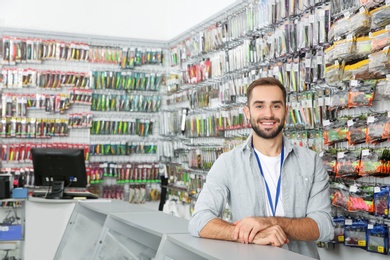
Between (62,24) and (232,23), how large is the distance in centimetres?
320

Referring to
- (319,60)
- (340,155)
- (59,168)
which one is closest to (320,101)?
(319,60)

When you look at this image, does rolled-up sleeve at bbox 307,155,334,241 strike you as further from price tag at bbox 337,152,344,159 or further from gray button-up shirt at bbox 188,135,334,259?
price tag at bbox 337,152,344,159

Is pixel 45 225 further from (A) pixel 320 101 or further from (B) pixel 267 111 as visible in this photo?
(B) pixel 267 111

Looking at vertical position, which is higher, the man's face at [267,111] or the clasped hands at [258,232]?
the man's face at [267,111]

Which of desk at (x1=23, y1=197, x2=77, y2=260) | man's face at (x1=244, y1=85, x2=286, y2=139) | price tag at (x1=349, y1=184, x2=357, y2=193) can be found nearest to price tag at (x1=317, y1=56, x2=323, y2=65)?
price tag at (x1=349, y1=184, x2=357, y2=193)

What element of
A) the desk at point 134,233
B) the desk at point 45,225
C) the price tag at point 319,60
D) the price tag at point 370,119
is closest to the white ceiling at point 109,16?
the price tag at point 319,60

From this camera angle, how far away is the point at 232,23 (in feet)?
20.0

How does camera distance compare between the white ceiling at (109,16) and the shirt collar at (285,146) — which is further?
the white ceiling at (109,16)

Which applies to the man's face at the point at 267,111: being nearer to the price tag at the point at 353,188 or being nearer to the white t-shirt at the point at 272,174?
the white t-shirt at the point at 272,174

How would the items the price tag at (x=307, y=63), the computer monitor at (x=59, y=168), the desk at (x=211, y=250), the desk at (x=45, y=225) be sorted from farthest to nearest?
the computer monitor at (x=59, y=168)
the desk at (x=45, y=225)
the price tag at (x=307, y=63)
the desk at (x=211, y=250)

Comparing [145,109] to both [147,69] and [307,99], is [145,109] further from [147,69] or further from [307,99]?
[307,99]

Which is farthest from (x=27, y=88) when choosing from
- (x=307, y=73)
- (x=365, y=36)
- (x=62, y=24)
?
(x=365, y=36)

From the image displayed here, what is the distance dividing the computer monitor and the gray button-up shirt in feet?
10.4

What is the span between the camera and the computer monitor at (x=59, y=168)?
5.50 metres
